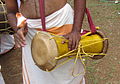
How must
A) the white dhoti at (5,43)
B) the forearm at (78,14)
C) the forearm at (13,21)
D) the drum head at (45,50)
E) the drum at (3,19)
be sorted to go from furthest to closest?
the white dhoti at (5,43), the drum at (3,19), the forearm at (13,21), the forearm at (78,14), the drum head at (45,50)

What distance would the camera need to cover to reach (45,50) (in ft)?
4.53

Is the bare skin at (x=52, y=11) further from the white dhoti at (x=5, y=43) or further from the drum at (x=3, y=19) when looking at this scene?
the white dhoti at (x=5, y=43)

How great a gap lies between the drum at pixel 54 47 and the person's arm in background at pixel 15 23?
15cm

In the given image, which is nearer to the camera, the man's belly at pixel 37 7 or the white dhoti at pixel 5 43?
the man's belly at pixel 37 7

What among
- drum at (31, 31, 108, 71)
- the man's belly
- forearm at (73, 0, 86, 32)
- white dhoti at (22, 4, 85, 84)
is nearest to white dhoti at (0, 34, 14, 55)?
white dhoti at (22, 4, 85, 84)

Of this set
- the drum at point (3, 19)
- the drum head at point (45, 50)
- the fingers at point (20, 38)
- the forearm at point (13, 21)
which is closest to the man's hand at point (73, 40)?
the drum head at point (45, 50)

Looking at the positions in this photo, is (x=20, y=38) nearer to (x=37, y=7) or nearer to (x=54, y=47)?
(x=37, y=7)

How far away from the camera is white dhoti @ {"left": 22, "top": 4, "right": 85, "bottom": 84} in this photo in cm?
156

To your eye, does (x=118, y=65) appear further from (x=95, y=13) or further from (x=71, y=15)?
(x=95, y=13)

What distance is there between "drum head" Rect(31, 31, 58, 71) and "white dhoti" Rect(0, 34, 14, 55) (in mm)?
2048

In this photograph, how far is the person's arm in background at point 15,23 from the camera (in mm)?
1597

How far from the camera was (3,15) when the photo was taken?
273cm

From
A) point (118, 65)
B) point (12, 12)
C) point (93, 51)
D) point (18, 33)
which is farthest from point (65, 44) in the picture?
point (118, 65)

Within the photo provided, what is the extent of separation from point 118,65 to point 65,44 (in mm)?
1815
